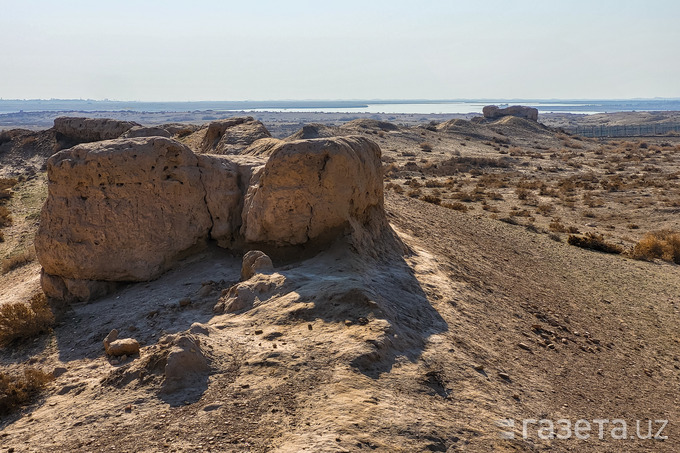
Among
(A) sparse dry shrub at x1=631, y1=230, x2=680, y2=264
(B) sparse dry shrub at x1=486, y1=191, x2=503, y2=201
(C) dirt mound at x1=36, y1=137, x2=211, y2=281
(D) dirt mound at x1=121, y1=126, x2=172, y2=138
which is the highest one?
(D) dirt mound at x1=121, y1=126, x2=172, y2=138

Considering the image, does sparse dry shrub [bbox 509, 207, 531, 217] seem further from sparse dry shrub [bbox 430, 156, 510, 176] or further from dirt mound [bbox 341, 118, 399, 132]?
dirt mound [bbox 341, 118, 399, 132]

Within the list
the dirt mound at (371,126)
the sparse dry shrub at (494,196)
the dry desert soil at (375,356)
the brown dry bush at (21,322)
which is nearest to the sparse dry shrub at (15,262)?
the dry desert soil at (375,356)

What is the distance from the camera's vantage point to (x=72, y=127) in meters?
22.5

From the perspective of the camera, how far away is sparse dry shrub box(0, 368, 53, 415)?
5.06 metres

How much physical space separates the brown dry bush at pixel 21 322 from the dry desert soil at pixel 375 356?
0.47 feet

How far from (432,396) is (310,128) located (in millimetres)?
27342

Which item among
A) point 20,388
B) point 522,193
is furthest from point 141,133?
point 522,193

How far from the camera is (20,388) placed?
204 inches

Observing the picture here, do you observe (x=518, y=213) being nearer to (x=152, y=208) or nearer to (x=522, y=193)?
(x=522, y=193)

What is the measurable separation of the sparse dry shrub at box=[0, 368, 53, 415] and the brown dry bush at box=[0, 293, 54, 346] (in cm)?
129

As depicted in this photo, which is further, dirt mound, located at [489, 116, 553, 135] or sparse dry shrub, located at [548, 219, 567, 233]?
dirt mound, located at [489, 116, 553, 135]

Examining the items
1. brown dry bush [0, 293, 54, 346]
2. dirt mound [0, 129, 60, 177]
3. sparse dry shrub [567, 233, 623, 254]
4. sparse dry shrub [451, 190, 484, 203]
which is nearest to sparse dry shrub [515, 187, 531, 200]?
sparse dry shrub [451, 190, 484, 203]

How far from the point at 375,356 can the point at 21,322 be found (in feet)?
15.0

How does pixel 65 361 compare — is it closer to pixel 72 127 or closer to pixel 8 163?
pixel 72 127
